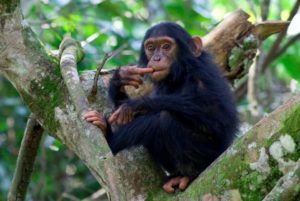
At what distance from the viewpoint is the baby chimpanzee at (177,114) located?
3.71 metres

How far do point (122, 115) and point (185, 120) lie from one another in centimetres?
41

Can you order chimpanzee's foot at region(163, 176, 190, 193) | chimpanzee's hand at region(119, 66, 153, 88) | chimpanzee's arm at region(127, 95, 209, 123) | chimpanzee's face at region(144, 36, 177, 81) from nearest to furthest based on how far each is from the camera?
chimpanzee's foot at region(163, 176, 190, 193)
chimpanzee's arm at region(127, 95, 209, 123)
chimpanzee's hand at region(119, 66, 153, 88)
chimpanzee's face at region(144, 36, 177, 81)

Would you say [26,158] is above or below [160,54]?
below

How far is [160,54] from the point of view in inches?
171

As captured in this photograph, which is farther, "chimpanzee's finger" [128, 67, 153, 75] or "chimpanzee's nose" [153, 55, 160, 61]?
"chimpanzee's nose" [153, 55, 160, 61]

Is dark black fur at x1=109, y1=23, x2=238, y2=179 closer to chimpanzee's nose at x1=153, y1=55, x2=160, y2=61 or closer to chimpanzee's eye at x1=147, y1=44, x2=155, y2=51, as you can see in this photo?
chimpanzee's nose at x1=153, y1=55, x2=160, y2=61

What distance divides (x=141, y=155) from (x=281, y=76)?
682cm

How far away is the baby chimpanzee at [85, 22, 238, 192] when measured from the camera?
12.2 ft

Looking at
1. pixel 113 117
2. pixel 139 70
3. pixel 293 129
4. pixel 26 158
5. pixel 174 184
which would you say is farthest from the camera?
pixel 26 158

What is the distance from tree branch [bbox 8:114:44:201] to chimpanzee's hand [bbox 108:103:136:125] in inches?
26.0

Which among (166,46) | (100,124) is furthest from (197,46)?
(100,124)

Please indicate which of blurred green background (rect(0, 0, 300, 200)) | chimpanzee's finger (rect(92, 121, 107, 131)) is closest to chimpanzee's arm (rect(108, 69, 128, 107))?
chimpanzee's finger (rect(92, 121, 107, 131))

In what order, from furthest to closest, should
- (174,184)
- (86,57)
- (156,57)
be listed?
1. (86,57)
2. (156,57)
3. (174,184)

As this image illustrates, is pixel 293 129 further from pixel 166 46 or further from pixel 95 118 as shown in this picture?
pixel 166 46
